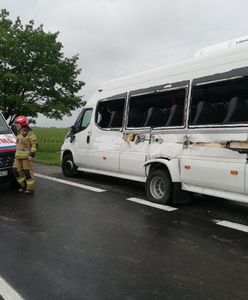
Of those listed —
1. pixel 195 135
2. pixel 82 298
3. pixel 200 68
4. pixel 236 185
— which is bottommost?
pixel 82 298

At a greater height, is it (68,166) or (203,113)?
(203,113)

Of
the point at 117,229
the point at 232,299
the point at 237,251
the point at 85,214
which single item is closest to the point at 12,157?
the point at 85,214

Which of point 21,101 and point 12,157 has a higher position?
point 21,101

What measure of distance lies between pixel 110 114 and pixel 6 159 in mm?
2561

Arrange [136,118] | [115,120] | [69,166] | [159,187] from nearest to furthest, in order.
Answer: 1. [159,187]
2. [136,118]
3. [115,120]
4. [69,166]

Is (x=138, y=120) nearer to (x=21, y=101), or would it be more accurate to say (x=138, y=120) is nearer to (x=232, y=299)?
(x=232, y=299)

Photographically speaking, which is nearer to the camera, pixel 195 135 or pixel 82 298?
pixel 82 298

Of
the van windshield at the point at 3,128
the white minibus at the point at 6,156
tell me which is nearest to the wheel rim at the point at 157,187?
the white minibus at the point at 6,156

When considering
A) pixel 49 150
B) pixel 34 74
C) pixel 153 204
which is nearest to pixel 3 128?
pixel 153 204

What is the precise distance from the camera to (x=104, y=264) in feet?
14.5

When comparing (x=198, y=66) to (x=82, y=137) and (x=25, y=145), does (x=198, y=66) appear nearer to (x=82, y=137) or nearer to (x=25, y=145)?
(x=25, y=145)

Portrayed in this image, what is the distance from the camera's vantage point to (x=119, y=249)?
4938 millimetres

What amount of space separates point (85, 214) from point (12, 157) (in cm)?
281

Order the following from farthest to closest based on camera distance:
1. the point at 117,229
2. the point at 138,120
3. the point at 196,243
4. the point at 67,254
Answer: the point at 138,120, the point at 117,229, the point at 196,243, the point at 67,254
